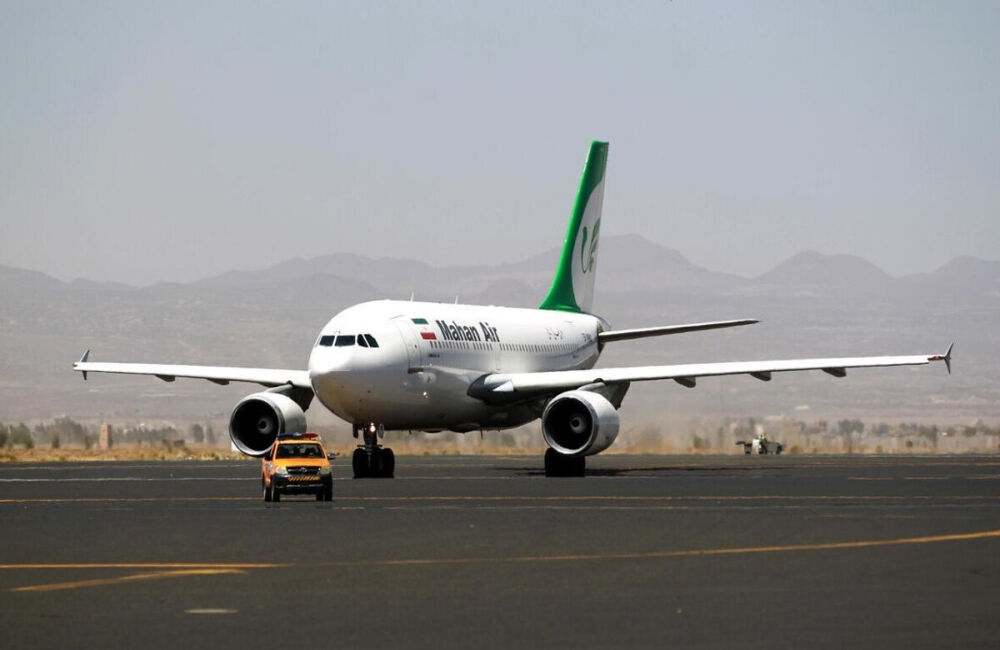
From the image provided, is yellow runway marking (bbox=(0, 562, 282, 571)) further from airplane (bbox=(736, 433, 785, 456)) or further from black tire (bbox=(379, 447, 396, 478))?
airplane (bbox=(736, 433, 785, 456))

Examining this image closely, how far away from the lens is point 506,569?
21078 mm

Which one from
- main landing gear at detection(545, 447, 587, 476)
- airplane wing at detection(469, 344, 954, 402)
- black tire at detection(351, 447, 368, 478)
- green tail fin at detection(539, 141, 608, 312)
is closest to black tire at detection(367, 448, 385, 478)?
black tire at detection(351, 447, 368, 478)

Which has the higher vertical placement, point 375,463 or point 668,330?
Answer: point 668,330

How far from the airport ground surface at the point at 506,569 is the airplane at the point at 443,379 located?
11.0 metres

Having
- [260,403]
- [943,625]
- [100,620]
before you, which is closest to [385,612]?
[100,620]

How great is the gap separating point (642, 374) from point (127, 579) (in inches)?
1346

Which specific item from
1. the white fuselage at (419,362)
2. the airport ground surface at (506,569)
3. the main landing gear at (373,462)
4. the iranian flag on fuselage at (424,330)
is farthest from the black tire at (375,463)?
the airport ground surface at (506,569)

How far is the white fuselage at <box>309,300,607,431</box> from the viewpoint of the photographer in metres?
50.5

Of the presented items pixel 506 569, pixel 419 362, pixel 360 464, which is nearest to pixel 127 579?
pixel 506 569

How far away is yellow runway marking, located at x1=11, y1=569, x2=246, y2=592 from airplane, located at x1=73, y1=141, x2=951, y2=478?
29.0 metres

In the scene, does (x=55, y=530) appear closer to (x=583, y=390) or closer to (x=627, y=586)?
(x=627, y=586)

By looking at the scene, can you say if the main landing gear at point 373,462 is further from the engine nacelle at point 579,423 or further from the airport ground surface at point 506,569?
the airport ground surface at point 506,569

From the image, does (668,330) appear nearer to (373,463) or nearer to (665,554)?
(373,463)

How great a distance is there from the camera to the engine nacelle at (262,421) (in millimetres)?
53281
